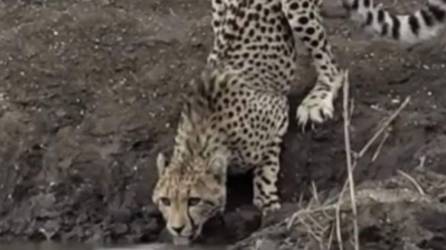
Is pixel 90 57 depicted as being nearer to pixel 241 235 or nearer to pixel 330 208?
pixel 241 235

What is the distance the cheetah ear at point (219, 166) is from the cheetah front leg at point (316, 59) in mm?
626

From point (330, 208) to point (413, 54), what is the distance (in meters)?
4.39

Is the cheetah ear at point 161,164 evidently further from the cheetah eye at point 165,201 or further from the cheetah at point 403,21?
the cheetah at point 403,21

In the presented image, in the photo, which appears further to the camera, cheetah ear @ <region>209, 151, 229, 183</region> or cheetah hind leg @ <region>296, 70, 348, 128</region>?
cheetah hind leg @ <region>296, 70, 348, 128</region>

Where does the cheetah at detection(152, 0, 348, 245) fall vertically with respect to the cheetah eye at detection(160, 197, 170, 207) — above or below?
above

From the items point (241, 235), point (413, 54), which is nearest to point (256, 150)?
point (241, 235)

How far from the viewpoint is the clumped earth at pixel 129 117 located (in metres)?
11.3

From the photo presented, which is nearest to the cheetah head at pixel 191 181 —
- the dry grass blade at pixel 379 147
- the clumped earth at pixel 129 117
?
the clumped earth at pixel 129 117

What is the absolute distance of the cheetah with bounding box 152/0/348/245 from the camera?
35.9 feet

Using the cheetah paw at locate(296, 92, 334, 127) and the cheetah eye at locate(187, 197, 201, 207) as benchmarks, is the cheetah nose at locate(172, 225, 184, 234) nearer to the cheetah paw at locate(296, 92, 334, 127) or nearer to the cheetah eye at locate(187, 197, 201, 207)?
the cheetah eye at locate(187, 197, 201, 207)

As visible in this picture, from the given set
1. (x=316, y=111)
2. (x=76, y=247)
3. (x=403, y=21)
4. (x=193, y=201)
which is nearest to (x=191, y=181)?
(x=193, y=201)

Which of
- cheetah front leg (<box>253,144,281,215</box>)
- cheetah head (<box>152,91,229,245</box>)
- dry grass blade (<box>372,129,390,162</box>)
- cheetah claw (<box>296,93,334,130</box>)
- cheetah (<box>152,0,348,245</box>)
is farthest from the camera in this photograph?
cheetah claw (<box>296,93,334,130</box>)

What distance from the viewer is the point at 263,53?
1170 cm

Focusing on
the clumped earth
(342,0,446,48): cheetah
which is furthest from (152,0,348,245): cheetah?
(342,0,446,48): cheetah
